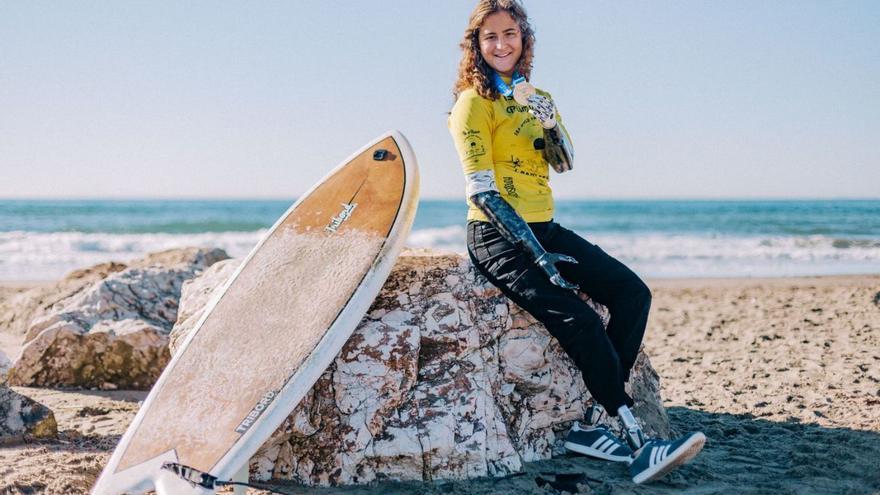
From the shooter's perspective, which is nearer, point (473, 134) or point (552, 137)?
point (473, 134)

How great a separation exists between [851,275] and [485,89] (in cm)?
1032

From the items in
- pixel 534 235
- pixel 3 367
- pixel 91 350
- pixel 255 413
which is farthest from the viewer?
pixel 91 350

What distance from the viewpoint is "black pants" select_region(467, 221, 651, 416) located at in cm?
308

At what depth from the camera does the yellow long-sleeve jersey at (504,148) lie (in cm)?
319

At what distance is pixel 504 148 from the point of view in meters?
3.29

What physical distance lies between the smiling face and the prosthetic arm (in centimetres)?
56

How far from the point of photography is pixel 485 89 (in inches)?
130

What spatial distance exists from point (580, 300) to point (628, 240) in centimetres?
1765

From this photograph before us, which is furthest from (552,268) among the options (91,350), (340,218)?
(91,350)

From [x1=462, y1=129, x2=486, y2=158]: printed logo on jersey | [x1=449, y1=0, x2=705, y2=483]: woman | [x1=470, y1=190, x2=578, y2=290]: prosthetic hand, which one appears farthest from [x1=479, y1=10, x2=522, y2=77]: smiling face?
[x1=470, y1=190, x2=578, y2=290]: prosthetic hand

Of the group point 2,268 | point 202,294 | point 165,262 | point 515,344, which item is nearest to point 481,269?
point 515,344

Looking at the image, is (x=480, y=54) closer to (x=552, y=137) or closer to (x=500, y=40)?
(x=500, y=40)

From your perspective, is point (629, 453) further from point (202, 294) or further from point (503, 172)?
point (202, 294)

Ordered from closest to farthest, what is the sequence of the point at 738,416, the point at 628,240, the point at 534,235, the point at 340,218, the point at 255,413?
the point at 255,413
the point at 534,235
the point at 340,218
the point at 738,416
the point at 628,240
